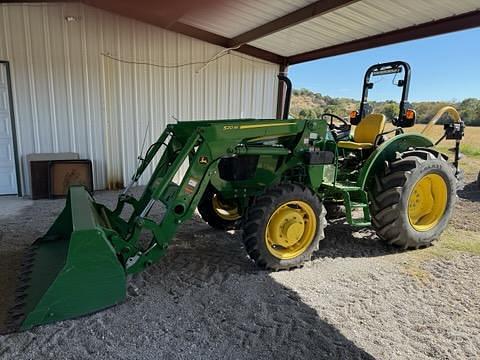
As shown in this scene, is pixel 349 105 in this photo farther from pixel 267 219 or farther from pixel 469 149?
pixel 267 219

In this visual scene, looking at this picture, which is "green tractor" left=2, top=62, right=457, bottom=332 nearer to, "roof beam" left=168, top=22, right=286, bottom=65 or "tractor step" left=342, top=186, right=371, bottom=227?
"tractor step" left=342, top=186, right=371, bottom=227

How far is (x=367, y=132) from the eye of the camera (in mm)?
4105

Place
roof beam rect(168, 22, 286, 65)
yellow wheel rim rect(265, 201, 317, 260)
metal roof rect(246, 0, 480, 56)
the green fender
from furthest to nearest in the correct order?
roof beam rect(168, 22, 286, 65) → metal roof rect(246, 0, 480, 56) → the green fender → yellow wheel rim rect(265, 201, 317, 260)

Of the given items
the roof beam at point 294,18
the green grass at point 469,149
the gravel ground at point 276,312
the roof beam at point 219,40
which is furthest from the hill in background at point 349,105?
the gravel ground at point 276,312

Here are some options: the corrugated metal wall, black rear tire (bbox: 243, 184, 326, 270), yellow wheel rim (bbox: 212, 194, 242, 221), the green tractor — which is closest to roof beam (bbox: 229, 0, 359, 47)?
the green tractor

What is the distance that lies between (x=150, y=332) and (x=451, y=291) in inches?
94.8

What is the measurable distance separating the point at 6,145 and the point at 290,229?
5211mm

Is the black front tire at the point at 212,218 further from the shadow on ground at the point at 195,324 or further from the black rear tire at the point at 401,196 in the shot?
the black rear tire at the point at 401,196

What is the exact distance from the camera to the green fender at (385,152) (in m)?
3.65

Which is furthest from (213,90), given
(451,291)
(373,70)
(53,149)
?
(451,291)

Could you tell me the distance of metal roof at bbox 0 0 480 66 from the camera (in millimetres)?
4320

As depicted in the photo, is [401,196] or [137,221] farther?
[401,196]

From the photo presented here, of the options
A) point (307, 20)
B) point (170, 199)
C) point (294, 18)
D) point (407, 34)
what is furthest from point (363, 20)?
point (170, 199)

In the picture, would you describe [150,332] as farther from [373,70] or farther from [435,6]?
[435,6]
